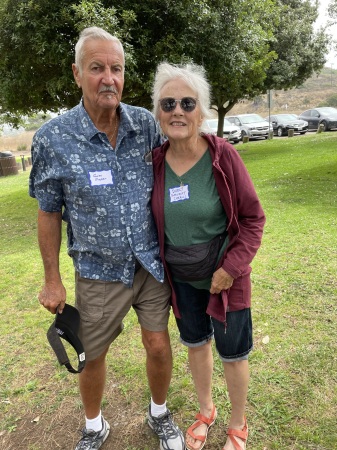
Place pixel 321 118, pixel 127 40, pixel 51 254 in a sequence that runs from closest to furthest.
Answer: pixel 51 254 → pixel 127 40 → pixel 321 118

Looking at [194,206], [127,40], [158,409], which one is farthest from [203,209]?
[127,40]

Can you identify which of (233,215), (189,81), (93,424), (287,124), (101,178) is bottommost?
(287,124)

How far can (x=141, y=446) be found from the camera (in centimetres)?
246

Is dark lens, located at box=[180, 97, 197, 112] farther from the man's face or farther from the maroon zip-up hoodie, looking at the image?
the man's face

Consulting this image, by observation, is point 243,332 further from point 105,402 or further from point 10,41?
point 10,41

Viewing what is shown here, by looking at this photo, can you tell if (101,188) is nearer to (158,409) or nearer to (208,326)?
(208,326)

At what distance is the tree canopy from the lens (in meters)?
6.79

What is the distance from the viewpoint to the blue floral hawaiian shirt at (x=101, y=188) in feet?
6.45

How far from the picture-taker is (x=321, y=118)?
71.7ft

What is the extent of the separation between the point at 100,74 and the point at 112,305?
3.93 feet

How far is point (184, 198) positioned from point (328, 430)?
167 centimetres

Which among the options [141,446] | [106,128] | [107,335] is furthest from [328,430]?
[106,128]

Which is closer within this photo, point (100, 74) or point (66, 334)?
point (100, 74)

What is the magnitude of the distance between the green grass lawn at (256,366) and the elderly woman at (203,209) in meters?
0.70
